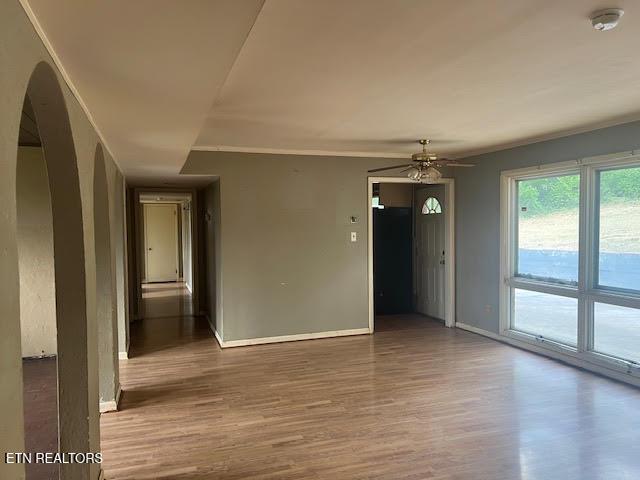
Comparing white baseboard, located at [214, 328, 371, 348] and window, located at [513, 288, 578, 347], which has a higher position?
window, located at [513, 288, 578, 347]

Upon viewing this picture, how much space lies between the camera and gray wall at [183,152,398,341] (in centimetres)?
552

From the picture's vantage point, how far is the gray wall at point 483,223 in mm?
5160

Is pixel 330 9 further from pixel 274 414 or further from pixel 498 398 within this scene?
pixel 498 398

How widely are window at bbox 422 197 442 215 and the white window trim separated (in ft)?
4.10

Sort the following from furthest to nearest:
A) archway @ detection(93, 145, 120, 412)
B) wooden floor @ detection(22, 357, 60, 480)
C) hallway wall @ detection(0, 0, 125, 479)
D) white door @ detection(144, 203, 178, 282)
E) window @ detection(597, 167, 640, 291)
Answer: white door @ detection(144, 203, 178, 282) < window @ detection(597, 167, 640, 291) < archway @ detection(93, 145, 120, 412) < wooden floor @ detection(22, 357, 60, 480) < hallway wall @ detection(0, 0, 125, 479)

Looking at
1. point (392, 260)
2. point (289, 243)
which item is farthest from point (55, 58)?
point (392, 260)

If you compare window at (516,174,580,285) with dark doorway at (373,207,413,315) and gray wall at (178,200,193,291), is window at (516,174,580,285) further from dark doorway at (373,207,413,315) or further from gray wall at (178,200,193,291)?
gray wall at (178,200,193,291)

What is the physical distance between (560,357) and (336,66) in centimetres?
403

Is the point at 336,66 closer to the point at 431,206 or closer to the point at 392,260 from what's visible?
the point at 431,206

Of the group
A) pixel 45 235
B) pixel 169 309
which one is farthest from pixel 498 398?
pixel 169 309

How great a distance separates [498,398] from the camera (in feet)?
12.6

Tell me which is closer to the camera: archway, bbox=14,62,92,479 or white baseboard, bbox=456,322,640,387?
archway, bbox=14,62,92,479

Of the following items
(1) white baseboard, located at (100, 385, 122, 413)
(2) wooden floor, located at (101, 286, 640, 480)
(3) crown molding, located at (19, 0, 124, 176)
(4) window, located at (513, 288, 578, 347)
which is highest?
(3) crown molding, located at (19, 0, 124, 176)

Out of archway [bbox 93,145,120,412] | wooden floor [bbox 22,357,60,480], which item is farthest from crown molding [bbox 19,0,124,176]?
wooden floor [bbox 22,357,60,480]
